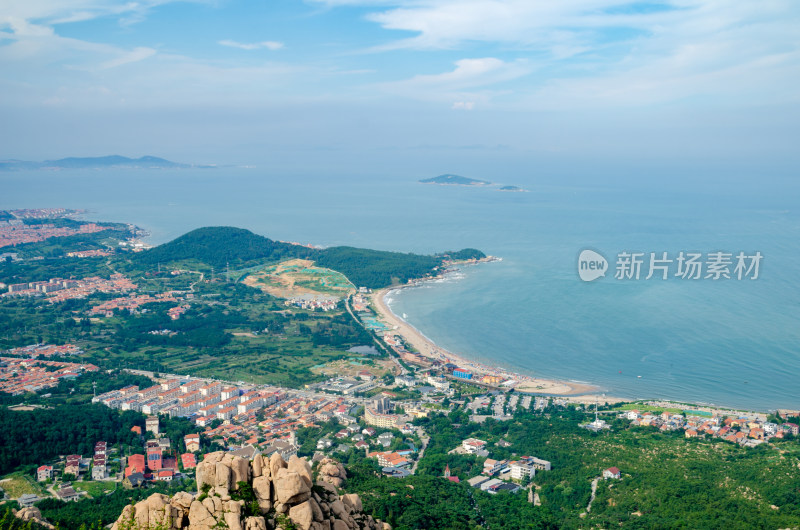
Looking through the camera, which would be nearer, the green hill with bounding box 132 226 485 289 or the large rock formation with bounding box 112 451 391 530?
the large rock formation with bounding box 112 451 391 530

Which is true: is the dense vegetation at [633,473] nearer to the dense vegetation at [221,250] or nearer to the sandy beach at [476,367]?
the sandy beach at [476,367]

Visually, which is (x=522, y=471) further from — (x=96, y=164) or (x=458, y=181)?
(x=96, y=164)

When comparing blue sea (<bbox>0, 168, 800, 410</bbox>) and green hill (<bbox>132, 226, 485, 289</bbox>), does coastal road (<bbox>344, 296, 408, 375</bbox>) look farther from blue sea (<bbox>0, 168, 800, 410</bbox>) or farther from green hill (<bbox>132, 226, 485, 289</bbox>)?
green hill (<bbox>132, 226, 485, 289</bbox>)

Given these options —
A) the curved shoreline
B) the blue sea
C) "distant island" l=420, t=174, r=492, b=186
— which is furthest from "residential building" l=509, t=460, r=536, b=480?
"distant island" l=420, t=174, r=492, b=186

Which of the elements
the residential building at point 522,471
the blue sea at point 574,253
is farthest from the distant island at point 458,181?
the residential building at point 522,471

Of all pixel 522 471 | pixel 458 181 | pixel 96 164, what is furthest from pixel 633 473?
pixel 96 164

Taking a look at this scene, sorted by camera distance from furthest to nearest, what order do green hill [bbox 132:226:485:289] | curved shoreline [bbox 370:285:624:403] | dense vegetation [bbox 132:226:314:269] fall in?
dense vegetation [bbox 132:226:314:269] → green hill [bbox 132:226:485:289] → curved shoreline [bbox 370:285:624:403]

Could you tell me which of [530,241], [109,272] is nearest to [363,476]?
[109,272]
